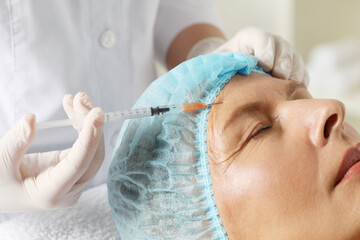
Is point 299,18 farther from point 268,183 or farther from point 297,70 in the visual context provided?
point 268,183

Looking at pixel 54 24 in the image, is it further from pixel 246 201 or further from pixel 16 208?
pixel 246 201

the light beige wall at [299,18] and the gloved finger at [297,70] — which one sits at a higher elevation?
the gloved finger at [297,70]

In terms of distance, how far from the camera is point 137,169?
0.89 meters

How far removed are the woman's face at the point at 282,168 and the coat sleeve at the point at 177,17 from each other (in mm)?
586

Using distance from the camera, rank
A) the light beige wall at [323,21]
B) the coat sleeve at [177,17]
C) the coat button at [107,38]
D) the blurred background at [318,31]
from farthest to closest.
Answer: the light beige wall at [323,21], the blurred background at [318,31], the coat sleeve at [177,17], the coat button at [107,38]

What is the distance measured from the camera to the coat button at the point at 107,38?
113 cm

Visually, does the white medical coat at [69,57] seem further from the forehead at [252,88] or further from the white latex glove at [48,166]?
the forehead at [252,88]

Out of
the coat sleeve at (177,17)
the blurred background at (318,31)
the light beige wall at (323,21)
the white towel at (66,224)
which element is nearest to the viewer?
the white towel at (66,224)

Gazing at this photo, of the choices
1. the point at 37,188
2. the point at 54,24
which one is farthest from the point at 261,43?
the point at 37,188

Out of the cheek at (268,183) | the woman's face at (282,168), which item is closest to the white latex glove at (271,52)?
the woman's face at (282,168)

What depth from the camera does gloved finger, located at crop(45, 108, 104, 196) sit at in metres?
0.76

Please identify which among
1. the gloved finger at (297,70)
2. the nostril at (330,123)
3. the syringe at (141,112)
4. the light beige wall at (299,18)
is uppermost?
the syringe at (141,112)

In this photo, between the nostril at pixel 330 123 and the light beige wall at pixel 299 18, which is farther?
the light beige wall at pixel 299 18

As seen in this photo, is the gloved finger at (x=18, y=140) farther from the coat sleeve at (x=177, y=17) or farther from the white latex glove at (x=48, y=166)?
the coat sleeve at (x=177, y=17)
